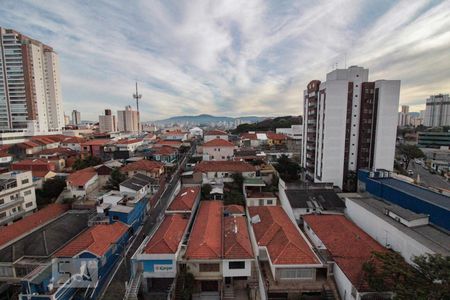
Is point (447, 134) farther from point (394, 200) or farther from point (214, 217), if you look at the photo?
point (214, 217)

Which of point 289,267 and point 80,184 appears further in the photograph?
point 80,184

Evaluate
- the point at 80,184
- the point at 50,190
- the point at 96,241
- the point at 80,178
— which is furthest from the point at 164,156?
the point at 96,241

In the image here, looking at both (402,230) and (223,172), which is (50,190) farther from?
(402,230)

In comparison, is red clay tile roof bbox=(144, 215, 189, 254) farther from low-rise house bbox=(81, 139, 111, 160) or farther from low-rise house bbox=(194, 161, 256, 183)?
low-rise house bbox=(81, 139, 111, 160)

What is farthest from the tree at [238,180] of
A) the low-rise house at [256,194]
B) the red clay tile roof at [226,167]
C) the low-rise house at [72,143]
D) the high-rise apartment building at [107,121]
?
the high-rise apartment building at [107,121]

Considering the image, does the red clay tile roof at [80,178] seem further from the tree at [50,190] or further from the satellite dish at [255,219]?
the satellite dish at [255,219]

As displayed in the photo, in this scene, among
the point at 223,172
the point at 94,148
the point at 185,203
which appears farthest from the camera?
the point at 94,148
